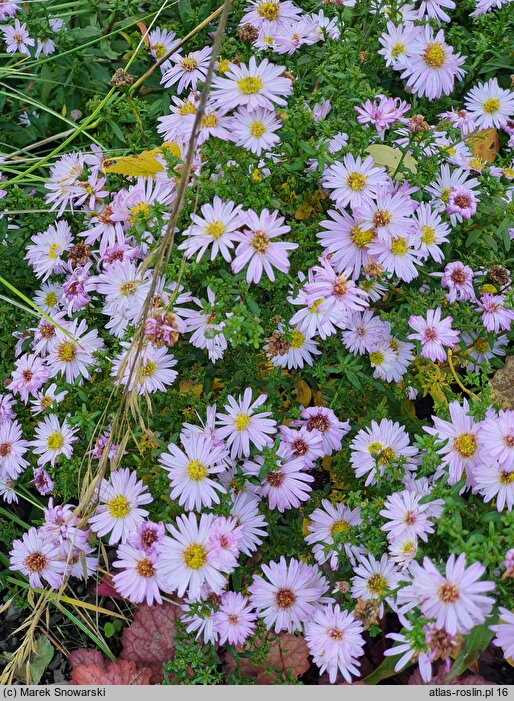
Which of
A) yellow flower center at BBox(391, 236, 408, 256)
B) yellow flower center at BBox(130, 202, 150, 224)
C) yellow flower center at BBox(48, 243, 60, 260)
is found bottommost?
yellow flower center at BBox(48, 243, 60, 260)

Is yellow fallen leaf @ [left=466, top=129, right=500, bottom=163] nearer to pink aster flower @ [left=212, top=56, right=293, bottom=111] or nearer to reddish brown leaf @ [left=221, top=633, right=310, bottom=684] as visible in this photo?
pink aster flower @ [left=212, top=56, right=293, bottom=111]

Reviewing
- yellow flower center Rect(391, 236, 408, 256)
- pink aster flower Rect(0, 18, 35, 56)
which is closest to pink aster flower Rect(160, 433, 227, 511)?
yellow flower center Rect(391, 236, 408, 256)

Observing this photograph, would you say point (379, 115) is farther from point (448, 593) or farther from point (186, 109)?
point (448, 593)

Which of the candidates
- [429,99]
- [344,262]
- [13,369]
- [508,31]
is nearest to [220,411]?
[344,262]

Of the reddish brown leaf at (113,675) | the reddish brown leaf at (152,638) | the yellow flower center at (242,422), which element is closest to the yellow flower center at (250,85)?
the yellow flower center at (242,422)

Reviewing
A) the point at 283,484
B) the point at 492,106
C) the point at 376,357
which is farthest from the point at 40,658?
the point at 492,106

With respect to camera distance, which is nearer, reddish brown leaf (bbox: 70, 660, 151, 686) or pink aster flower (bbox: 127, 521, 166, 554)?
pink aster flower (bbox: 127, 521, 166, 554)

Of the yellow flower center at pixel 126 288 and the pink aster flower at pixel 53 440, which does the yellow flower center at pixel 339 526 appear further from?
the yellow flower center at pixel 126 288
